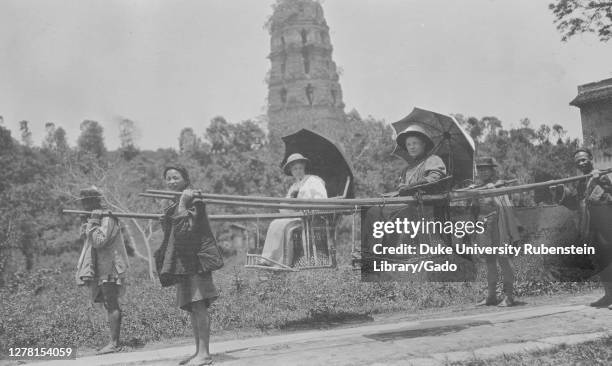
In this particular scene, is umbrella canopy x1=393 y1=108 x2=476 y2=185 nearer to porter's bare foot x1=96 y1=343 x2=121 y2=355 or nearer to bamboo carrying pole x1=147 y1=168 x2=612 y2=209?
bamboo carrying pole x1=147 y1=168 x2=612 y2=209

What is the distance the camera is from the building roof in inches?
595

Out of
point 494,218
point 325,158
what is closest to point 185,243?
point 325,158

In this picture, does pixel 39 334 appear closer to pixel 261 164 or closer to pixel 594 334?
pixel 594 334

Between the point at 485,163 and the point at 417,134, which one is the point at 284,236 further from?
the point at 485,163

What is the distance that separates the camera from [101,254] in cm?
616

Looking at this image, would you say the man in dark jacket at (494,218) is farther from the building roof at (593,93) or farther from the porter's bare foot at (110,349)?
the building roof at (593,93)

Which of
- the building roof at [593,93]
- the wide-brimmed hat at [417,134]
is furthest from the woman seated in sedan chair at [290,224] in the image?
the building roof at [593,93]

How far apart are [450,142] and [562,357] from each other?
2.41 meters

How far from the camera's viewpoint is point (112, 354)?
5887 millimetres

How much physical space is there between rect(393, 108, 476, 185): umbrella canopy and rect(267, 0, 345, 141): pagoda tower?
36.5 metres

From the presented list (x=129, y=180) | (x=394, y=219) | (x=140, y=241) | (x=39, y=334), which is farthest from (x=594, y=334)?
(x=140, y=241)

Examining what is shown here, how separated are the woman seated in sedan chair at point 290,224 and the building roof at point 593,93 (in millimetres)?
10661

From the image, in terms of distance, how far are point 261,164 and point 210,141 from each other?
1618cm

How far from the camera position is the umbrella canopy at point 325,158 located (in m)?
7.38
